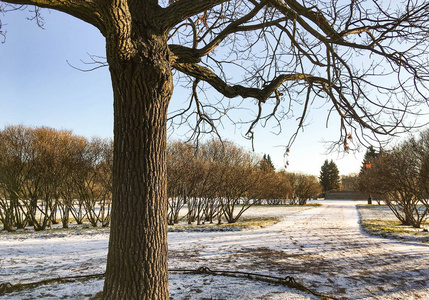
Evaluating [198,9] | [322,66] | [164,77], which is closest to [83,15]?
[164,77]

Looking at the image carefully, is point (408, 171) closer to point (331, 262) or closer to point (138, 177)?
point (331, 262)

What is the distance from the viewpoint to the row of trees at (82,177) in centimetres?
1470

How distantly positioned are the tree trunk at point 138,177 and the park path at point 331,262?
3.21 m

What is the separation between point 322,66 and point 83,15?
145 inches

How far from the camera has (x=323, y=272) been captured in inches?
237

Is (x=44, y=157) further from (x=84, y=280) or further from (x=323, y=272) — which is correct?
(x=323, y=272)

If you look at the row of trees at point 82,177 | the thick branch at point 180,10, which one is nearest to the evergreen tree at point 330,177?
the row of trees at point 82,177

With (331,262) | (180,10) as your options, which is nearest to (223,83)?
(180,10)

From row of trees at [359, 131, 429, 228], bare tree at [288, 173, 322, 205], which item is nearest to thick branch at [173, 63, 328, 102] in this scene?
row of trees at [359, 131, 429, 228]

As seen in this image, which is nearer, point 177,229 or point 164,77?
point 164,77

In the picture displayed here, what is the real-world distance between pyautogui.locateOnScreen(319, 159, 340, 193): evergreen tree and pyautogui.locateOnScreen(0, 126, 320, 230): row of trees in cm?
6055

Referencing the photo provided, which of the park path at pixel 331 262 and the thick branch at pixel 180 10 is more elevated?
the thick branch at pixel 180 10

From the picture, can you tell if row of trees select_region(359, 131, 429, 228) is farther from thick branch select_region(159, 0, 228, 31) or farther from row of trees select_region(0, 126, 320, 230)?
thick branch select_region(159, 0, 228, 31)

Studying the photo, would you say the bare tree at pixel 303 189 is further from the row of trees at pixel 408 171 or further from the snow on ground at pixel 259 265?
the snow on ground at pixel 259 265
